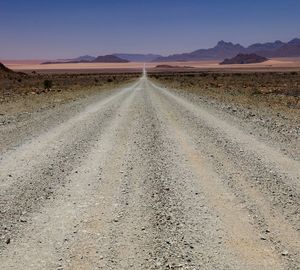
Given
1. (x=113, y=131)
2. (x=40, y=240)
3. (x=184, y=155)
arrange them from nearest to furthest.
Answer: (x=40, y=240) < (x=184, y=155) < (x=113, y=131)

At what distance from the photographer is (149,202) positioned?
7227 mm

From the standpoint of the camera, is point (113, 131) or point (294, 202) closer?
point (294, 202)

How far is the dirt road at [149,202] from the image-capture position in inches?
207

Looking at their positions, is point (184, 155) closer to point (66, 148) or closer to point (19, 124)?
point (66, 148)

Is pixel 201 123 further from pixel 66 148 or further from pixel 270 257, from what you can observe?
pixel 270 257

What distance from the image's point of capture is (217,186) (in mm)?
8133

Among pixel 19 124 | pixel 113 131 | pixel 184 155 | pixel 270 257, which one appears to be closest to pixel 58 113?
pixel 19 124

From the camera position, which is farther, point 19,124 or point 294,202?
point 19,124

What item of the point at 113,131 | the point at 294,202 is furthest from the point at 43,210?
the point at 113,131

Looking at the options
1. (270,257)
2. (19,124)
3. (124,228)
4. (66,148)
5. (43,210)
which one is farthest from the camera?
(19,124)

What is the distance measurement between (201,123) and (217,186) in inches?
340

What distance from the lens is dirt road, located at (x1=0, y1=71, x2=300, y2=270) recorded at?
17.2 ft

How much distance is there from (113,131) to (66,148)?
3.14m

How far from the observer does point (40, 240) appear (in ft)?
18.7
